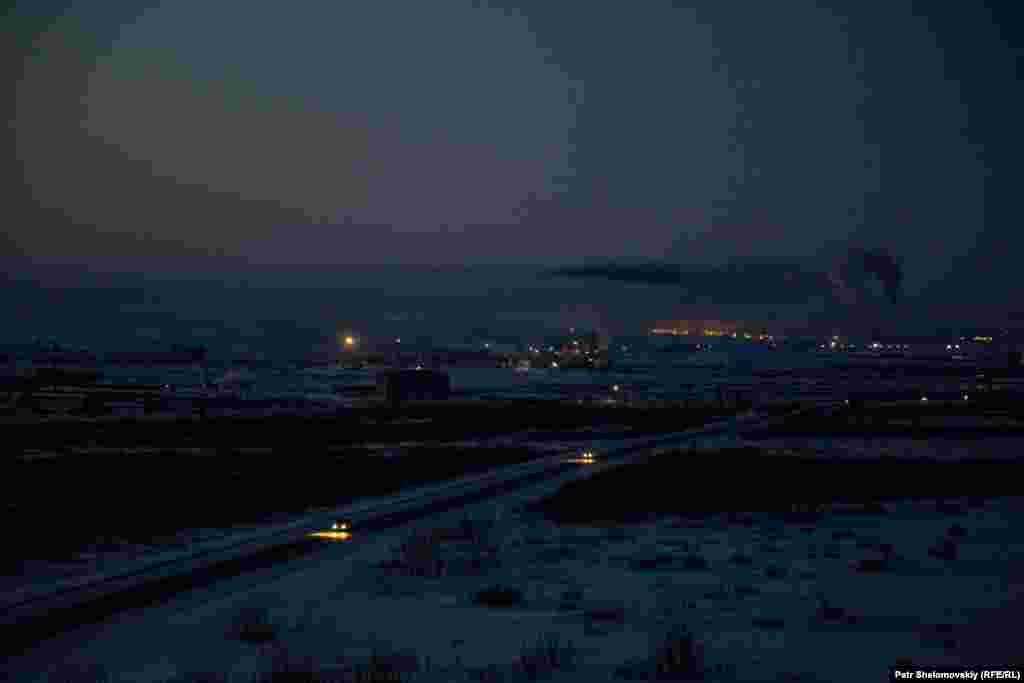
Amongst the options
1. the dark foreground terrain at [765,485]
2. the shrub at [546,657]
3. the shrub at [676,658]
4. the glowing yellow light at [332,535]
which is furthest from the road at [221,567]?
the shrub at [676,658]

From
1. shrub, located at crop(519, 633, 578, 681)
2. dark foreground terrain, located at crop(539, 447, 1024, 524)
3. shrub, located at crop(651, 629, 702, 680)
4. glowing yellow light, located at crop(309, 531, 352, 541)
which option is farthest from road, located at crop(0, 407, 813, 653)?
shrub, located at crop(651, 629, 702, 680)

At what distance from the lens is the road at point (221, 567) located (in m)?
12.4

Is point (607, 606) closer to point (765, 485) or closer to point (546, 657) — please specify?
point (546, 657)

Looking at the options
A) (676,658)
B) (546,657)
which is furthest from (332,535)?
(676,658)

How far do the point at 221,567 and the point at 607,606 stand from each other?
5605 millimetres

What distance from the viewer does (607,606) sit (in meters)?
13.3

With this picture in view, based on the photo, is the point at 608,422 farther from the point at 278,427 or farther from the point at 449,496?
the point at 449,496

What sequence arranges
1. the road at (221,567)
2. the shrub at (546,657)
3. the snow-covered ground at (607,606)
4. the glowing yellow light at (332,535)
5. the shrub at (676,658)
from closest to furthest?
the shrub at (676,658) < the shrub at (546,657) < the snow-covered ground at (607,606) < the road at (221,567) < the glowing yellow light at (332,535)

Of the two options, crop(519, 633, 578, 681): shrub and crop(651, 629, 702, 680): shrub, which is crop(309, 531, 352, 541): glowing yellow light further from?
crop(651, 629, 702, 680): shrub

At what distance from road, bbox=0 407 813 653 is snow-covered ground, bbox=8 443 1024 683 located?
0.86ft

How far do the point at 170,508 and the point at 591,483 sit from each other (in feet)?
31.5

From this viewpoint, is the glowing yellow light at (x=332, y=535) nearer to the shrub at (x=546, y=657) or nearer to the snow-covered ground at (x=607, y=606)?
the snow-covered ground at (x=607, y=606)

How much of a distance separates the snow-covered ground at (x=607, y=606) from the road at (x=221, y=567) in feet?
0.86

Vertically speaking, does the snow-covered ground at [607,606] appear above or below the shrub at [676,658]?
below
